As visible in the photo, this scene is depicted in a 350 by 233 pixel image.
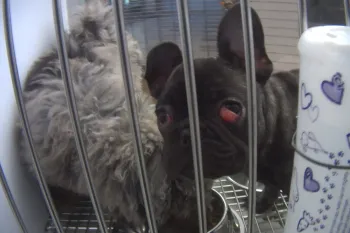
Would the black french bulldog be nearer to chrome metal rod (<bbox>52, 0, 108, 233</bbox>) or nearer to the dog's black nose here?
the dog's black nose

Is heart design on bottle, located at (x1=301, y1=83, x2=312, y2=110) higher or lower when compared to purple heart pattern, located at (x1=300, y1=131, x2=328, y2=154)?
higher

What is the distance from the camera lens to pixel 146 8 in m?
0.84

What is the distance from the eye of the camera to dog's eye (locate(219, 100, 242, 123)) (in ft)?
1.84

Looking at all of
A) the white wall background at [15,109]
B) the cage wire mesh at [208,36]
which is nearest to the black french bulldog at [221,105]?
the cage wire mesh at [208,36]

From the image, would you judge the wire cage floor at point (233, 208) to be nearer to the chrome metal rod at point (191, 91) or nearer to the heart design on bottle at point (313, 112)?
the chrome metal rod at point (191, 91)

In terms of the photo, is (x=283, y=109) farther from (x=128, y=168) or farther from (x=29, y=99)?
(x=29, y=99)

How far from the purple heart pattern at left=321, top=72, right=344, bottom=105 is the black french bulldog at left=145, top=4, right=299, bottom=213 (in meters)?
0.17

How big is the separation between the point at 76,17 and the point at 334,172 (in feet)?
1.96

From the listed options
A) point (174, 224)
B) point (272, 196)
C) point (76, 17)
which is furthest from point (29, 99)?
point (272, 196)

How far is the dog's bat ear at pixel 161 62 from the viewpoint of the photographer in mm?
589

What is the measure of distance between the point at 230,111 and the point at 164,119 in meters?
0.10

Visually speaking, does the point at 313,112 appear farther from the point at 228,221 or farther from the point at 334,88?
the point at 228,221

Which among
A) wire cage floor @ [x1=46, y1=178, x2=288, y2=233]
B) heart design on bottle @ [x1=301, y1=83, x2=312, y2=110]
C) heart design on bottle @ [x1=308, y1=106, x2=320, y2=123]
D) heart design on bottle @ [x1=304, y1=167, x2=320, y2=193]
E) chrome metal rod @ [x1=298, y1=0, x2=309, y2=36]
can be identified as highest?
chrome metal rod @ [x1=298, y1=0, x2=309, y2=36]

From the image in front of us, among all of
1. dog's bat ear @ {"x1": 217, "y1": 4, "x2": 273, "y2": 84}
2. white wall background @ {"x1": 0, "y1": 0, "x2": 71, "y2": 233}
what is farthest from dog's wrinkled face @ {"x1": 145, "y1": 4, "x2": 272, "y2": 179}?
white wall background @ {"x1": 0, "y1": 0, "x2": 71, "y2": 233}
